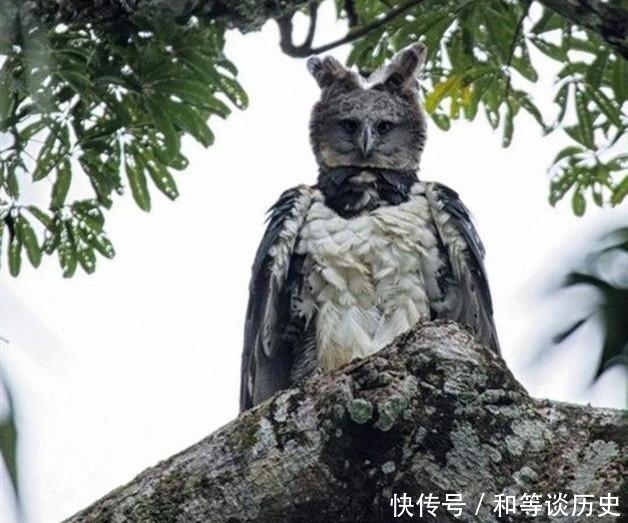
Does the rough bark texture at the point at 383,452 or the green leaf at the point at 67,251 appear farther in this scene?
the green leaf at the point at 67,251

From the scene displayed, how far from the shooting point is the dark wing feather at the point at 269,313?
173 inches

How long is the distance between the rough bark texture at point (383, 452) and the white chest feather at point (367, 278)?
1932 millimetres

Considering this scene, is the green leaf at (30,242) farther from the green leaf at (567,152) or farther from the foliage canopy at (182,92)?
the green leaf at (567,152)

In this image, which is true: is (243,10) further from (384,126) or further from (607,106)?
(384,126)

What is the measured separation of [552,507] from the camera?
1.92 m

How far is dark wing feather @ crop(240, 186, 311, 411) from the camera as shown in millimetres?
4391

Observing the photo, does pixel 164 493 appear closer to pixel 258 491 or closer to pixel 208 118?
pixel 258 491

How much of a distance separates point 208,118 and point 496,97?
121 cm

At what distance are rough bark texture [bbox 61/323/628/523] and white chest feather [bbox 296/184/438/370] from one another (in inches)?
76.1

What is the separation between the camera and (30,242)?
3.86 m

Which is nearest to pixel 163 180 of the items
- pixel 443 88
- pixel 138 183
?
pixel 138 183

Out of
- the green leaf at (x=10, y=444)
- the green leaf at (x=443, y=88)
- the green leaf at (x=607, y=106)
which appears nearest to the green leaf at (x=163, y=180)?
the green leaf at (x=443, y=88)

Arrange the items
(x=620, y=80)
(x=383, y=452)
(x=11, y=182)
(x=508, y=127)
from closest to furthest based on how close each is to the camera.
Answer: (x=383, y=452), (x=11, y=182), (x=620, y=80), (x=508, y=127)

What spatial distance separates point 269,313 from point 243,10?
4.39 ft
